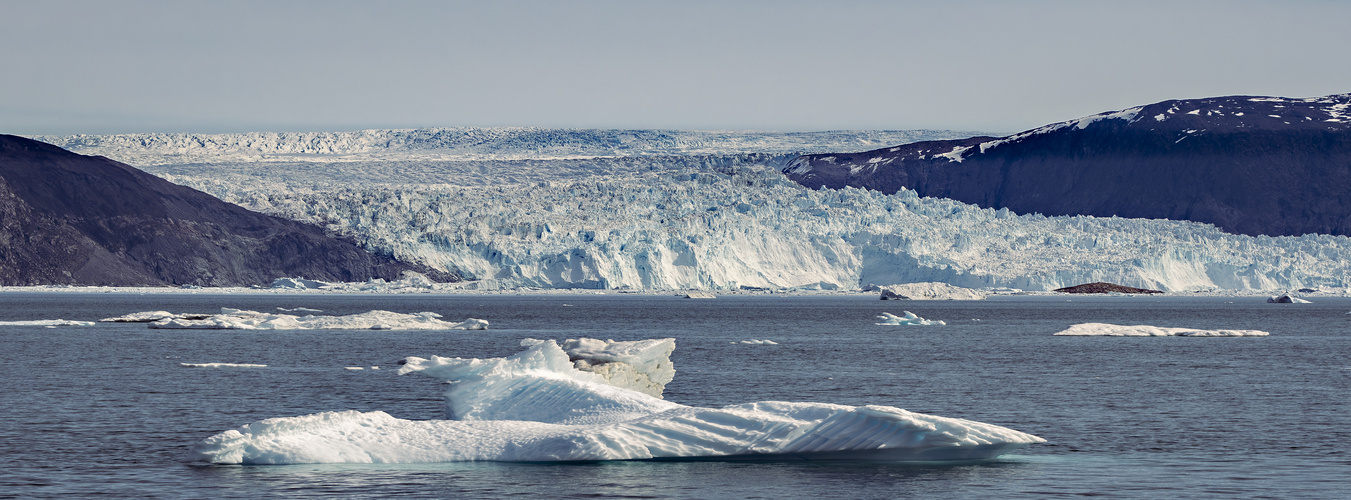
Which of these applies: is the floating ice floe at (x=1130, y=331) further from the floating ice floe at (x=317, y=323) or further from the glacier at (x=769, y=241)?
the glacier at (x=769, y=241)

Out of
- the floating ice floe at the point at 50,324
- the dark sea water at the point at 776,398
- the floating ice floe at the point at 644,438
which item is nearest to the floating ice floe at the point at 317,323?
the dark sea water at the point at 776,398

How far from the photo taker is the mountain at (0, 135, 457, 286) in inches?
6014

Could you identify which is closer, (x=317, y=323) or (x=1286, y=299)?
(x=317, y=323)

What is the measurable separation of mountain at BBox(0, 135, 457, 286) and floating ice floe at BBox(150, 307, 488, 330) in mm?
83626

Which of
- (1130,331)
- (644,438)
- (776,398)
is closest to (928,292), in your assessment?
(1130,331)

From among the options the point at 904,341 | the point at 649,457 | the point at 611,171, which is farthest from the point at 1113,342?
the point at 611,171

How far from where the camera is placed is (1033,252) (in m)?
Result: 131

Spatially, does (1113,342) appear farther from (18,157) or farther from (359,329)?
(18,157)

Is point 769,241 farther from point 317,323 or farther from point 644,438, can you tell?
point 644,438

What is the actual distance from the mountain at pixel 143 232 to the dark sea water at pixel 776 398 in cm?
10112

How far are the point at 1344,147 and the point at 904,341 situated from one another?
556ft

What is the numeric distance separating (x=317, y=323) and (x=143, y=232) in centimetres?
10478

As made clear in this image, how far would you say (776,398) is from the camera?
2995cm

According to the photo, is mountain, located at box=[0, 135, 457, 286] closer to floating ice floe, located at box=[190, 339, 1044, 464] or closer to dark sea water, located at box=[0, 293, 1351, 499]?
dark sea water, located at box=[0, 293, 1351, 499]
